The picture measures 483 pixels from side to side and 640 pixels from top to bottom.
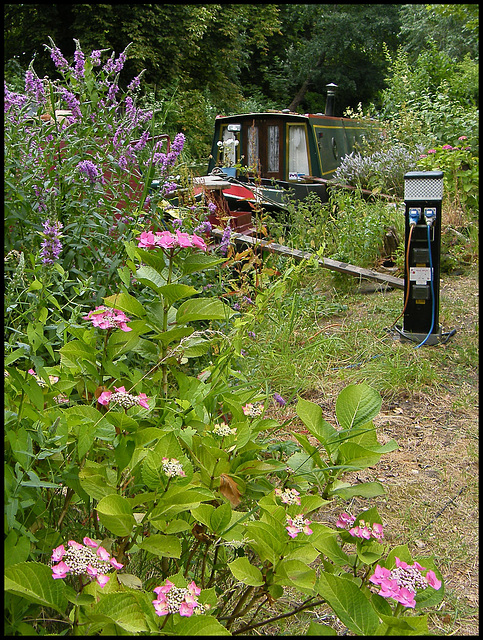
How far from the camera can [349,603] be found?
1.21 m

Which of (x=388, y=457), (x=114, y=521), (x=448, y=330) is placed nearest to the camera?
(x=114, y=521)

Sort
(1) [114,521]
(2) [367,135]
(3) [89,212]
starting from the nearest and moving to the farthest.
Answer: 1. (1) [114,521]
2. (3) [89,212]
3. (2) [367,135]

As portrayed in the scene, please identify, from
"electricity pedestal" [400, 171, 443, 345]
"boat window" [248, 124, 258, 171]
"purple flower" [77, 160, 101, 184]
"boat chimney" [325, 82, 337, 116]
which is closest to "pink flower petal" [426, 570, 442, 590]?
"purple flower" [77, 160, 101, 184]

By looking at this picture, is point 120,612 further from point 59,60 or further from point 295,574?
point 59,60

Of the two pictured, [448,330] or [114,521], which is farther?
[448,330]

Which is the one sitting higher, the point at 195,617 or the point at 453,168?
the point at 453,168

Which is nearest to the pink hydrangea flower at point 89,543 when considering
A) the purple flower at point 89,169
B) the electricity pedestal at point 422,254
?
the purple flower at point 89,169

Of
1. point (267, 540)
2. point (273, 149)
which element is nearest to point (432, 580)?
point (267, 540)

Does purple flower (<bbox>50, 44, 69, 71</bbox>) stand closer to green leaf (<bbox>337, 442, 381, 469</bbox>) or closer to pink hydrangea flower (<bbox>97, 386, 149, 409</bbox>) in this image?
pink hydrangea flower (<bbox>97, 386, 149, 409</bbox>)

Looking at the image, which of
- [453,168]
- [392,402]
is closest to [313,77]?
[453,168]

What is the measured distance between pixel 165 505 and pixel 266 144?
8866mm

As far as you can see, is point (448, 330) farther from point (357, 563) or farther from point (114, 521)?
point (114, 521)

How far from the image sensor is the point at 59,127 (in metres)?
2.62

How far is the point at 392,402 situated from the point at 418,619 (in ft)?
7.76
